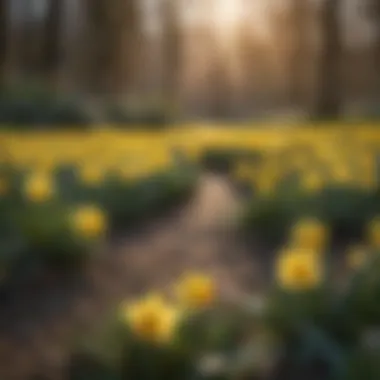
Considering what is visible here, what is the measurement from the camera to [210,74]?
73.4 inches

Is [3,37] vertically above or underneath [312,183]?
above

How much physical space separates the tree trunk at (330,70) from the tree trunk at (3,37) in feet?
2.59

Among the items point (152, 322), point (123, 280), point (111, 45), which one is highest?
point (111, 45)

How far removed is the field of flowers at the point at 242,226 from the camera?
0.77m

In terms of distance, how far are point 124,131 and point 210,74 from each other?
450 millimetres

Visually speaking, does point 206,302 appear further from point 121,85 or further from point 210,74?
point 121,85

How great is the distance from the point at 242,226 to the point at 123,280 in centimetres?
29

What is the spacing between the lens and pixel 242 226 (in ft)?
4.32

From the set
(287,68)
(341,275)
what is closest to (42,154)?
(287,68)

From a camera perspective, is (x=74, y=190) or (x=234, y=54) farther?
(x=234, y=54)

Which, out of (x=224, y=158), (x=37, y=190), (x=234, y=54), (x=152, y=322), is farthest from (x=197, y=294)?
(x=234, y=54)

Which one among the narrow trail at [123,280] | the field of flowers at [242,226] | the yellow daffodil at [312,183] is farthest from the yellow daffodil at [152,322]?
the yellow daffodil at [312,183]

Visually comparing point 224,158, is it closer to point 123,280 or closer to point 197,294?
point 123,280

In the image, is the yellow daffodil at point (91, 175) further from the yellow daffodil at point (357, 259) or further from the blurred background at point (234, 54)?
the yellow daffodil at point (357, 259)
